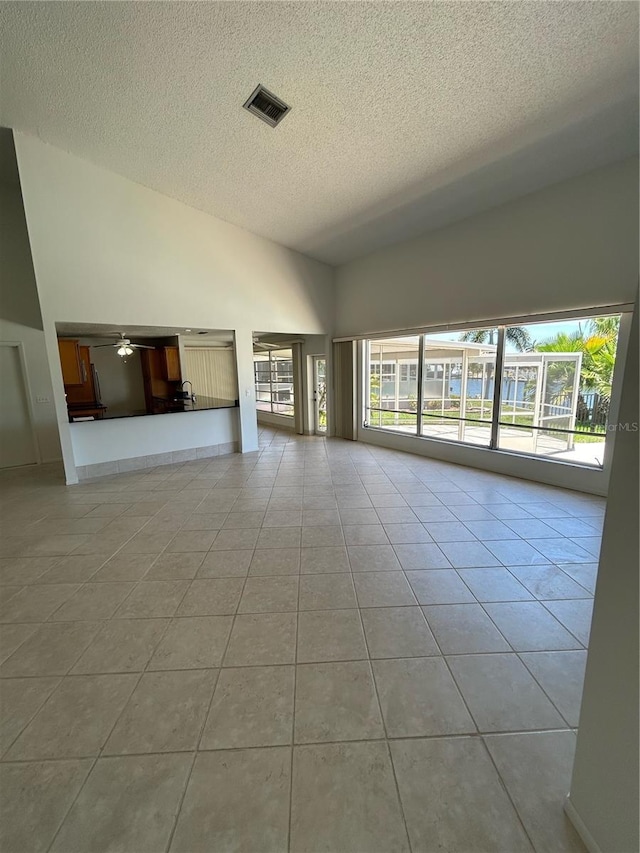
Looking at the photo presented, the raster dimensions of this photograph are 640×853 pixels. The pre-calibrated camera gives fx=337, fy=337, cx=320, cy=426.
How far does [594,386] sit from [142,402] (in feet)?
28.2

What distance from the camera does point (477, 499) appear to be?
12.8 ft

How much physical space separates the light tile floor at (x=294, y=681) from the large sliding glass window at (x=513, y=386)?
1.29 meters

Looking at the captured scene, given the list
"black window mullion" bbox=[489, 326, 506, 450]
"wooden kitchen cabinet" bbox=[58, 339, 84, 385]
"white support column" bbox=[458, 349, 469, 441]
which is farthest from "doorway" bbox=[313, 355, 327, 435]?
"wooden kitchen cabinet" bbox=[58, 339, 84, 385]

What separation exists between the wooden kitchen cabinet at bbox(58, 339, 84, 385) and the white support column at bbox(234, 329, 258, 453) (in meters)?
2.55

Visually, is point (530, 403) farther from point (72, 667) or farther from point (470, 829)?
point (72, 667)

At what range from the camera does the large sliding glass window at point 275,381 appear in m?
8.52

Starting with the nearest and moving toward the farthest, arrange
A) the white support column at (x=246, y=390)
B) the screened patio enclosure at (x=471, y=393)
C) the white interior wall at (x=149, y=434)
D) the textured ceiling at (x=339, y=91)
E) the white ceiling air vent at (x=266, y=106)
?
the textured ceiling at (x=339, y=91)
the white ceiling air vent at (x=266, y=106)
the screened patio enclosure at (x=471, y=393)
the white interior wall at (x=149, y=434)
the white support column at (x=246, y=390)

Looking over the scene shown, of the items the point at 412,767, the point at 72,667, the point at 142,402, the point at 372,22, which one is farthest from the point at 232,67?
the point at 142,402

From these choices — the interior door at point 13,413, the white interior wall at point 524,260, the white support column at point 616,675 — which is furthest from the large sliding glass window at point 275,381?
the white support column at point 616,675

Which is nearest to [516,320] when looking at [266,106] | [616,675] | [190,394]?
[266,106]

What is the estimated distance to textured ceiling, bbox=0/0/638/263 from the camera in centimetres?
227

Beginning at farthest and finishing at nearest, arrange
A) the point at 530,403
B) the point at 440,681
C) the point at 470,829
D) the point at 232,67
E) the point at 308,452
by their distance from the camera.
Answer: the point at 308,452
the point at 530,403
the point at 232,67
the point at 440,681
the point at 470,829

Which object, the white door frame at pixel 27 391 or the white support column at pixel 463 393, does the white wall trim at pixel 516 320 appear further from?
the white door frame at pixel 27 391

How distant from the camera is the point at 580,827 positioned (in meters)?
1.09
